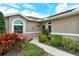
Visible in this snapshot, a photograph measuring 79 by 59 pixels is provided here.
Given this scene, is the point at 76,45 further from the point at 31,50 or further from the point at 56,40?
the point at 31,50

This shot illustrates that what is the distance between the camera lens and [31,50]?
11016mm

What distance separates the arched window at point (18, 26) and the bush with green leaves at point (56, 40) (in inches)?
52.4

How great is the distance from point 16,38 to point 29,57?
38.0 inches

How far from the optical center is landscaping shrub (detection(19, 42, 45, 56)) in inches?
431

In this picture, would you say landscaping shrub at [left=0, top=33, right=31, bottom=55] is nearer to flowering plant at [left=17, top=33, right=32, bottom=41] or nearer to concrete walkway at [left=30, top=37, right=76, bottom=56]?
flowering plant at [left=17, top=33, right=32, bottom=41]

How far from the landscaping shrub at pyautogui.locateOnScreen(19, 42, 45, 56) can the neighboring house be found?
1.81 feet

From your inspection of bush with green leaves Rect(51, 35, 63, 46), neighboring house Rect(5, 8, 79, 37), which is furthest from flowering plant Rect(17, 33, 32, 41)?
bush with green leaves Rect(51, 35, 63, 46)

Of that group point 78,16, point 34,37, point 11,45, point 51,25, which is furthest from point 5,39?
point 78,16

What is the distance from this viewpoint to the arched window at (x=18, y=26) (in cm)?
1109

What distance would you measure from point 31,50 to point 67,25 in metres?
1.78

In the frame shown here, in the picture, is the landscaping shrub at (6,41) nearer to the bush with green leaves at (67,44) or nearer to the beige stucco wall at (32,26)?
the beige stucco wall at (32,26)

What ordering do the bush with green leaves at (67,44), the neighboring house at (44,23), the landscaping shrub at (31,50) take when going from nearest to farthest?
1. the landscaping shrub at (31,50)
2. the neighboring house at (44,23)
3. the bush with green leaves at (67,44)

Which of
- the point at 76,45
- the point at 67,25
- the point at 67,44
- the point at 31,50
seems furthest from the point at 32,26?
the point at 76,45

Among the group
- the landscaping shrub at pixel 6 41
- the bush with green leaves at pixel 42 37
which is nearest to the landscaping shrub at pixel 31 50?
the bush with green leaves at pixel 42 37
